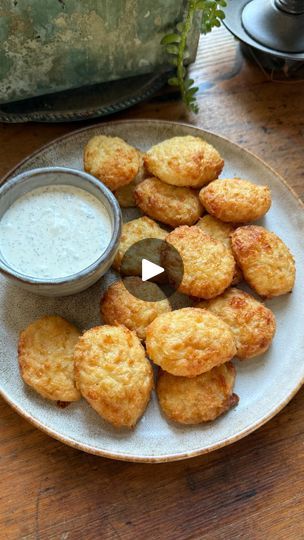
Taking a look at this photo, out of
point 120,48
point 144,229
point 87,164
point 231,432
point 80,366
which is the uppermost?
point 120,48

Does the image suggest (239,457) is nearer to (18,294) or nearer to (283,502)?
(283,502)

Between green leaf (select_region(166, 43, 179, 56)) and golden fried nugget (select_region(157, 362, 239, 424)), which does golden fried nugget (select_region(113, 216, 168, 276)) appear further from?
green leaf (select_region(166, 43, 179, 56))

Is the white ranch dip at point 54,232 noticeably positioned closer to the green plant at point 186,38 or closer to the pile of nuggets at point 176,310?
the pile of nuggets at point 176,310

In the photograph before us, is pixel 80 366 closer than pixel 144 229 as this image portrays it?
Yes

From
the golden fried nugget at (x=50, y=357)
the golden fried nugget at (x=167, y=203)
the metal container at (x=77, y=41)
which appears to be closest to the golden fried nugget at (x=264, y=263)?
the golden fried nugget at (x=167, y=203)

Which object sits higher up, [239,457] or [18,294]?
[18,294]

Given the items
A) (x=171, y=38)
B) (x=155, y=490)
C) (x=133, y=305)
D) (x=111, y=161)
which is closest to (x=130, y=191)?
(x=111, y=161)

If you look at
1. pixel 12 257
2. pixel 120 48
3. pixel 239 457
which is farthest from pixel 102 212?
pixel 239 457

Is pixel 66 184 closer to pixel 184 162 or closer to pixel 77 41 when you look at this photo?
pixel 184 162
